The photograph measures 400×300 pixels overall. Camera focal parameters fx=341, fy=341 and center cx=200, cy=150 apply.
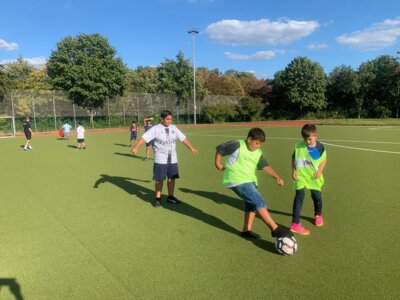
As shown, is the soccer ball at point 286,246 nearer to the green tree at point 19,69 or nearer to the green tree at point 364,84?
the green tree at point 364,84

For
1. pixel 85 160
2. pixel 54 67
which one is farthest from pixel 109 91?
pixel 85 160

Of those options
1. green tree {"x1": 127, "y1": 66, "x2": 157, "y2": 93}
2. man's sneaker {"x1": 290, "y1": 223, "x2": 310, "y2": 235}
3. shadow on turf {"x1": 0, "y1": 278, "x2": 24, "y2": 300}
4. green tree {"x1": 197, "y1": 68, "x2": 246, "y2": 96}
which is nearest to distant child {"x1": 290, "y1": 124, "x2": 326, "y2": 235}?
man's sneaker {"x1": 290, "y1": 223, "x2": 310, "y2": 235}

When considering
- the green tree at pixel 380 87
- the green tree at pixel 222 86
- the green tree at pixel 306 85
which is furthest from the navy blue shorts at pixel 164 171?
the green tree at pixel 222 86

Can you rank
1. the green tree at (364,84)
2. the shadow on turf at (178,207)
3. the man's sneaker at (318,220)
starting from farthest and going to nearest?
1. the green tree at (364,84)
2. the man's sneaker at (318,220)
3. the shadow on turf at (178,207)

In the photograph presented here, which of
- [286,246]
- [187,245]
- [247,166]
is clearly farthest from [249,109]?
[286,246]

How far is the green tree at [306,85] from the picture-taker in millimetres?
47656

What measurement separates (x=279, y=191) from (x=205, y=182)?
1.85m

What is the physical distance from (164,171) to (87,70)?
31.3m

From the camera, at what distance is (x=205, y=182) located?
823 centimetres

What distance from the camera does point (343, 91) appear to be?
47.7 metres

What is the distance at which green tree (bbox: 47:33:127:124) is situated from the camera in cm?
3438

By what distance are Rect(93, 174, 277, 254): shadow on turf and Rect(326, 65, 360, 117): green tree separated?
45.2m

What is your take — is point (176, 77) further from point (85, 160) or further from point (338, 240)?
point (338, 240)

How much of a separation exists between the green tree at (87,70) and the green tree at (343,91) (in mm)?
30009
